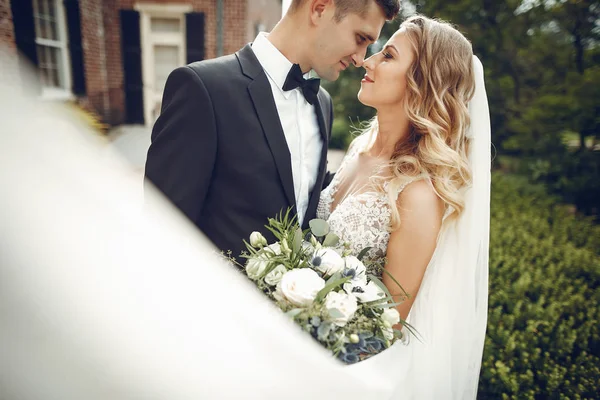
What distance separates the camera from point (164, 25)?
32.4 ft

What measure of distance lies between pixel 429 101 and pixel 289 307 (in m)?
1.54

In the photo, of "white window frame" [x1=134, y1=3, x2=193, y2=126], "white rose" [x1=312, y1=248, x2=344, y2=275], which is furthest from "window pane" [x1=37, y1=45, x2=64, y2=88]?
"white rose" [x1=312, y1=248, x2=344, y2=275]

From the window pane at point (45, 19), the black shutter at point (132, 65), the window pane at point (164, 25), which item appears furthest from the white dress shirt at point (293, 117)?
the window pane at point (164, 25)

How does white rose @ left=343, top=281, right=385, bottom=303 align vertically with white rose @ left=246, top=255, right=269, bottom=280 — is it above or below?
below

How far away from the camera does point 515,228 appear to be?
220 inches

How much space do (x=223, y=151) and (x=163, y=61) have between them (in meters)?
9.37

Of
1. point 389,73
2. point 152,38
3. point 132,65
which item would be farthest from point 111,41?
point 389,73

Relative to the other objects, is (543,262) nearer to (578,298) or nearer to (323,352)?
(578,298)

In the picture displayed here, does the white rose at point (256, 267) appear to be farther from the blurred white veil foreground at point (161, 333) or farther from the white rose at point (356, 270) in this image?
the white rose at point (356, 270)

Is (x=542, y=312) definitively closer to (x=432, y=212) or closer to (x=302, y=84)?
(x=432, y=212)

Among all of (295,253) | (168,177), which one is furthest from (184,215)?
(295,253)

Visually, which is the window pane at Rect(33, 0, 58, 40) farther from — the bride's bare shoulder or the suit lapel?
the bride's bare shoulder

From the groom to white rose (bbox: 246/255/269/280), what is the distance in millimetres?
456

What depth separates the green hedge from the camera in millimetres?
2607
